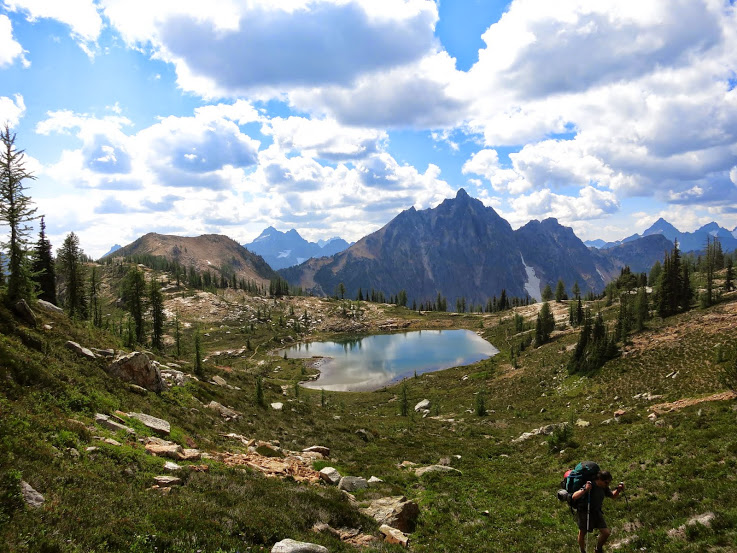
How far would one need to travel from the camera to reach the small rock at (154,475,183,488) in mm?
12859

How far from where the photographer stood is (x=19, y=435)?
11.9m

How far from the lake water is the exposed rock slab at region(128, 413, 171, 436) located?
77.7 m

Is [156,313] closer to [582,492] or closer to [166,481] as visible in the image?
[166,481]

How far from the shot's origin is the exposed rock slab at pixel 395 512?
15.2 meters

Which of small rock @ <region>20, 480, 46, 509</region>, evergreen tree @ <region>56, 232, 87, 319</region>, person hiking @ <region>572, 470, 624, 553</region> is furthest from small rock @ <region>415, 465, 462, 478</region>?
evergreen tree @ <region>56, 232, 87, 319</region>

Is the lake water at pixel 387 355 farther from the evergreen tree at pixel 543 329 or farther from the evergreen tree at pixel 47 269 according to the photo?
the evergreen tree at pixel 47 269

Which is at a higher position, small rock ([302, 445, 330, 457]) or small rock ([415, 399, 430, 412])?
small rock ([302, 445, 330, 457])

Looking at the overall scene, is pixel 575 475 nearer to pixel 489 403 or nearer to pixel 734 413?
pixel 734 413

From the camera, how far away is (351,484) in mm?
19391

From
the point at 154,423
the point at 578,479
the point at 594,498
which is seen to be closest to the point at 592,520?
the point at 594,498

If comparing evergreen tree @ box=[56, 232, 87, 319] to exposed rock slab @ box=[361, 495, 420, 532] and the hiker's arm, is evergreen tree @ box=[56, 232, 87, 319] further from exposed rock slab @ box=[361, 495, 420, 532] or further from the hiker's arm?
the hiker's arm

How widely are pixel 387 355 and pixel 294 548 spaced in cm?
13314

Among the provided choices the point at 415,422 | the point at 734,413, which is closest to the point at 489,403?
the point at 415,422

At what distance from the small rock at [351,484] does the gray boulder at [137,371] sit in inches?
669
